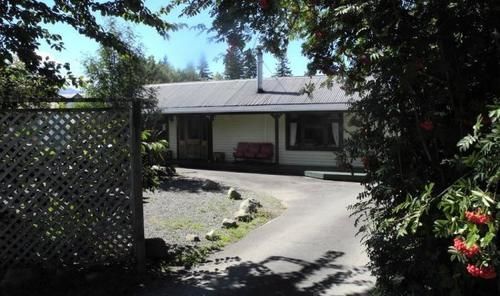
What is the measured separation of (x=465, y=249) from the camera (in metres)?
2.25

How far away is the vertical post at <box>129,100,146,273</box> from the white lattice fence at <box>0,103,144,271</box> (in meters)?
0.05

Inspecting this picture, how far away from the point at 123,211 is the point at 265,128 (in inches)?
611

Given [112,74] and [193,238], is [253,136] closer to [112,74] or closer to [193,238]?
[112,74]

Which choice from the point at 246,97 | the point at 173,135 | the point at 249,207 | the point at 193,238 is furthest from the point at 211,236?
the point at 173,135

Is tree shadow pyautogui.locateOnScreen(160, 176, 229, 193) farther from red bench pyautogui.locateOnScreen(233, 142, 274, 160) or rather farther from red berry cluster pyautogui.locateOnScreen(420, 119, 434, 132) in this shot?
red berry cluster pyautogui.locateOnScreen(420, 119, 434, 132)

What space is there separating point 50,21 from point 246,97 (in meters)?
16.3

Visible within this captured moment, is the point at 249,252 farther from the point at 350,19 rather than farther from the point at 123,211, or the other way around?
the point at 350,19

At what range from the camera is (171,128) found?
23.8 m

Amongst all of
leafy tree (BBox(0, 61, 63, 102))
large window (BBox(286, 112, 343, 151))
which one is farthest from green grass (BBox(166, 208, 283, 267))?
large window (BBox(286, 112, 343, 151))

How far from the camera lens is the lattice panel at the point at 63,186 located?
17.3 feet

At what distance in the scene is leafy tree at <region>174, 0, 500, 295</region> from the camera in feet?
10.3

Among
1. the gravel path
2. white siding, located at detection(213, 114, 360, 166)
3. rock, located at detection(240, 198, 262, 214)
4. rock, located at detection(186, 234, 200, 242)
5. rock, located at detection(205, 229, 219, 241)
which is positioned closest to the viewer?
rock, located at detection(186, 234, 200, 242)

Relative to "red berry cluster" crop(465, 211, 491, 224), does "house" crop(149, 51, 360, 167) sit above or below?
above

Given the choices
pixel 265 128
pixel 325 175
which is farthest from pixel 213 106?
pixel 325 175
